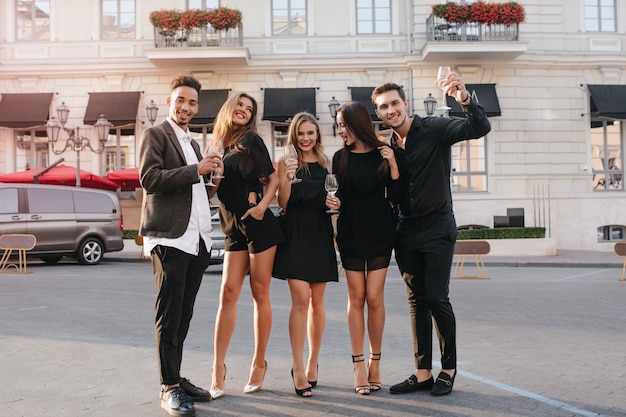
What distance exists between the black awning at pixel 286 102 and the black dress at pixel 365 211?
16.8 meters

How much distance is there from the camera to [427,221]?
181 inches

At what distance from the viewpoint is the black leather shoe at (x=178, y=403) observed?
3893 millimetres

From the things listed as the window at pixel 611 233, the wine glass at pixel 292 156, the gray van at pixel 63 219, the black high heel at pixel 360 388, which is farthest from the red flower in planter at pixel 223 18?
the black high heel at pixel 360 388

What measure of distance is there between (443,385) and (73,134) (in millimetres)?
19369

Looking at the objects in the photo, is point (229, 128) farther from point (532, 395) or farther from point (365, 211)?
point (532, 395)

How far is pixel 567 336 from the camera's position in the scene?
260 inches

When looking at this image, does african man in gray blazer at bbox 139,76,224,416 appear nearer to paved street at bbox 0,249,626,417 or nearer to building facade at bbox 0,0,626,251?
paved street at bbox 0,249,626,417

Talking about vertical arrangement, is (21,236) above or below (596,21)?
below

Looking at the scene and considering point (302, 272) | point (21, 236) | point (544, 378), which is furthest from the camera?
point (21, 236)

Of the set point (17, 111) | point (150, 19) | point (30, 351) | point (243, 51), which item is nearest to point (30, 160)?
point (17, 111)

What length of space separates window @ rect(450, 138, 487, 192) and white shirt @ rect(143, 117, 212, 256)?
1891 centimetres

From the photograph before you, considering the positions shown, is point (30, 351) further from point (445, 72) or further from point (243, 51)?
point (243, 51)

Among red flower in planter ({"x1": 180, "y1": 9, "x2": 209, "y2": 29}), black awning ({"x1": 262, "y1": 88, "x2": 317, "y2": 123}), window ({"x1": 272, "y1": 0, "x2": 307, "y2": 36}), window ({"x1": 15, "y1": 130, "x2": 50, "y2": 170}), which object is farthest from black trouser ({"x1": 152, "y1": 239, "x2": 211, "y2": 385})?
window ({"x1": 15, "y1": 130, "x2": 50, "y2": 170})

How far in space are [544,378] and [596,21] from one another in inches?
842
